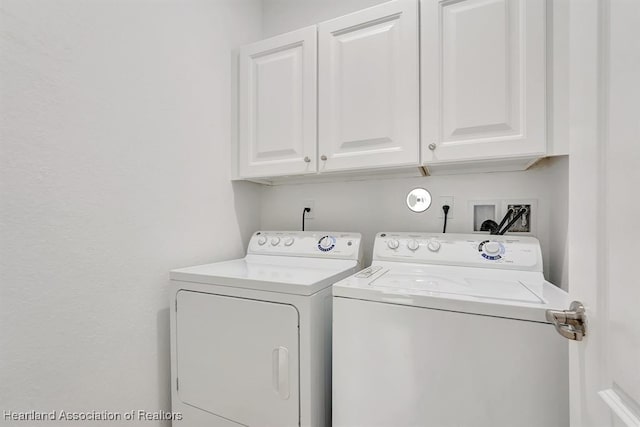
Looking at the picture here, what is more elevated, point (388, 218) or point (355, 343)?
point (388, 218)

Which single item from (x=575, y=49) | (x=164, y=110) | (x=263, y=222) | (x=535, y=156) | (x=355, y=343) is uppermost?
(x=164, y=110)

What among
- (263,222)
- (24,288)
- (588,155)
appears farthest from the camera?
(263,222)

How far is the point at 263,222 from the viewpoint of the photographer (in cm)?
204

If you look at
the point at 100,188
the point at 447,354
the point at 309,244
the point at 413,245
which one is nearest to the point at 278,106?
the point at 309,244

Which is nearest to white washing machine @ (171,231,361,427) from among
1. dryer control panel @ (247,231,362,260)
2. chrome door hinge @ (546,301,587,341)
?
dryer control panel @ (247,231,362,260)

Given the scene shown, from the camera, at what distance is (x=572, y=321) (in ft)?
1.92

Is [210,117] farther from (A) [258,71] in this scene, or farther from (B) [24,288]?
(B) [24,288]

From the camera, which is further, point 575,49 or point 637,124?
point 575,49

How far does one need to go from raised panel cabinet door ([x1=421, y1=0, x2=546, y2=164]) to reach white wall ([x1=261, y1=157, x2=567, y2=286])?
0.85ft

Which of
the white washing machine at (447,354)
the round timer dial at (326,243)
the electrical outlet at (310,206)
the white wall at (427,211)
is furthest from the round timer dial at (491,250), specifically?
the electrical outlet at (310,206)

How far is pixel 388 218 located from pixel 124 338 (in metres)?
1.39

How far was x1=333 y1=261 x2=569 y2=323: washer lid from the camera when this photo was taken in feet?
2.66

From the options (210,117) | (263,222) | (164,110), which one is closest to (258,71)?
(210,117)

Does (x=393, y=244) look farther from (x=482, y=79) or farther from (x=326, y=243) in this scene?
(x=482, y=79)
